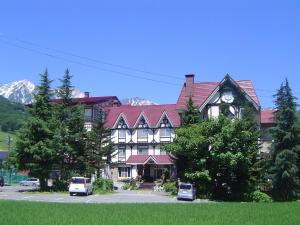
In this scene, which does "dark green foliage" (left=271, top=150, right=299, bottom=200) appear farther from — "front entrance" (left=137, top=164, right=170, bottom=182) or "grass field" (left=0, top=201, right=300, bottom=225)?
"front entrance" (left=137, top=164, right=170, bottom=182)

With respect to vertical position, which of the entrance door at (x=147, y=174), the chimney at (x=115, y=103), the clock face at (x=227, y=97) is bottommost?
the entrance door at (x=147, y=174)

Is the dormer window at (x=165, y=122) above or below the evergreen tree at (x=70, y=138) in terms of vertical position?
above

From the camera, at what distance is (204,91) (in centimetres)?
6769

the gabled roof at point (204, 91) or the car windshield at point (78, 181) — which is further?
the gabled roof at point (204, 91)

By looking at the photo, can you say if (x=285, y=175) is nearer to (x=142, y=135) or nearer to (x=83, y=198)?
(x=83, y=198)

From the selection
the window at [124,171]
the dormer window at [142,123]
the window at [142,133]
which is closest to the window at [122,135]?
the window at [142,133]

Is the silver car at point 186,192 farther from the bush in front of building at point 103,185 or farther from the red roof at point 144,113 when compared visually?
the red roof at point 144,113

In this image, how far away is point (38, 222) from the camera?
75.2 feet

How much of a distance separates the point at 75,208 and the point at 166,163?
3675 centimetres

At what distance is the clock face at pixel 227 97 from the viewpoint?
62.9 m

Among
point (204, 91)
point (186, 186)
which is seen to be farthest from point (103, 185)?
point (204, 91)

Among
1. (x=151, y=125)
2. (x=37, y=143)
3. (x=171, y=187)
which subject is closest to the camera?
(x=37, y=143)

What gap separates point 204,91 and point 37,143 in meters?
26.1

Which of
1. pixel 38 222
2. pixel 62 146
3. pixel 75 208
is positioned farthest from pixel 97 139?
pixel 38 222
